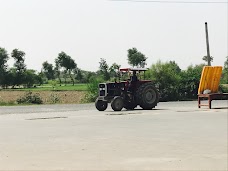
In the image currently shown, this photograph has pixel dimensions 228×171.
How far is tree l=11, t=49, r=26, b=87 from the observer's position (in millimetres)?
85188

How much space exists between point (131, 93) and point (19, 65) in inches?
2681

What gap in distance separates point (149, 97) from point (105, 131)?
1049 cm

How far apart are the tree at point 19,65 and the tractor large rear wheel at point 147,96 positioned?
6574 centimetres

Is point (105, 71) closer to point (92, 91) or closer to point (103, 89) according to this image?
point (92, 91)

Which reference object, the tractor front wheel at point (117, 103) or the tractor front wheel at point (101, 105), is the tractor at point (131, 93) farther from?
the tractor front wheel at point (117, 103)

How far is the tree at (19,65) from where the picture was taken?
8519 cm

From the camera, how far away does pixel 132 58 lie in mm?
87875

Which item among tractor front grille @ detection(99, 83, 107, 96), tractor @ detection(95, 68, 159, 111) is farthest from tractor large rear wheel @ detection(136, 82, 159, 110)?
tractor front grille @ detection(99, 83, 107, 96)

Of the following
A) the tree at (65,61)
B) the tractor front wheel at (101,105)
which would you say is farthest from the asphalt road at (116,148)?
the tree at (65,61)

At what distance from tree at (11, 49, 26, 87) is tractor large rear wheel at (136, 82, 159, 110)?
65.7 meters

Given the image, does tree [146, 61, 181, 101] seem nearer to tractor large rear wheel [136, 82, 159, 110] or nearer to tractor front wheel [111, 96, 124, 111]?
tractor large rear wheel [136, 82, 159, 110]

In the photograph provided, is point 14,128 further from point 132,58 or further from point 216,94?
point 132,58

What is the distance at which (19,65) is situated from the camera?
286 feet

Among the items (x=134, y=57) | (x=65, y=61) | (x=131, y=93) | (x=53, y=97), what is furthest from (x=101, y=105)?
(x=65, y=61)
